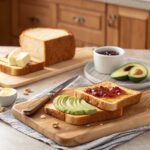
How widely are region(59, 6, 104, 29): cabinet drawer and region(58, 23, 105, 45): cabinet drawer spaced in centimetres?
3

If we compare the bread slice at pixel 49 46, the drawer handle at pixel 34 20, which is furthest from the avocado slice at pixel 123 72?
the drawer handle at pixel 34 20

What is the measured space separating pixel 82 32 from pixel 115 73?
150cm

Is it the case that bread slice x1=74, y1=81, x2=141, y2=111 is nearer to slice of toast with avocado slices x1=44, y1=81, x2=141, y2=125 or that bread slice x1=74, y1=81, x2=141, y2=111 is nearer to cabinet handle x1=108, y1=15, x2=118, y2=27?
slice of toast with avocado slices x1=44, y1=81, x2=141, y2=125

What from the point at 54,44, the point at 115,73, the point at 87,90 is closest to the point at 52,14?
the point at 54,44

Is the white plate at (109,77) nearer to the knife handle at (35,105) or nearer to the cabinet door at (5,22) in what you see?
the knife handle at (35,105)

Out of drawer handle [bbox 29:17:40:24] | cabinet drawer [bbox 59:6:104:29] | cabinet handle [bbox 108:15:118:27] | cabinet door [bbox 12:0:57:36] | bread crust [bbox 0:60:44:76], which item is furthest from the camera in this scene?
drawer handle [bbox 29:17:40:24]

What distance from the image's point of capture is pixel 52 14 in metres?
3.52

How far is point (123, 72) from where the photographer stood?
1.91m

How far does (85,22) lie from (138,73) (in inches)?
59.8

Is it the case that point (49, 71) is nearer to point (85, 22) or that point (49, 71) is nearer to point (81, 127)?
point (81, 127)

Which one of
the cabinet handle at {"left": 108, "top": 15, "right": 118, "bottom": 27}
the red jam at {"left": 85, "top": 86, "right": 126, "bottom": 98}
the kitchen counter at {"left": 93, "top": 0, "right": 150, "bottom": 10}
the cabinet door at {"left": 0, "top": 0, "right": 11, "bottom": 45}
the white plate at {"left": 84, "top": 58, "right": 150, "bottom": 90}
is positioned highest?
the kitchen counter at {"left": 93, "top": 0, "right": 150, "bottom": 10}

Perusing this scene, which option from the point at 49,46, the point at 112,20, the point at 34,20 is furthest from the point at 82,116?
the point at 34,20

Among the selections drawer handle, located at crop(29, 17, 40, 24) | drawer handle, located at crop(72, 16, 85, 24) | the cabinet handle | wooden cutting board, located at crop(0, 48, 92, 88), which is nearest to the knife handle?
wooden cutting board, located at crop(0, 48, 92, 88)

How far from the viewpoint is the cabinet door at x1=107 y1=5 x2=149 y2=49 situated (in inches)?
121
